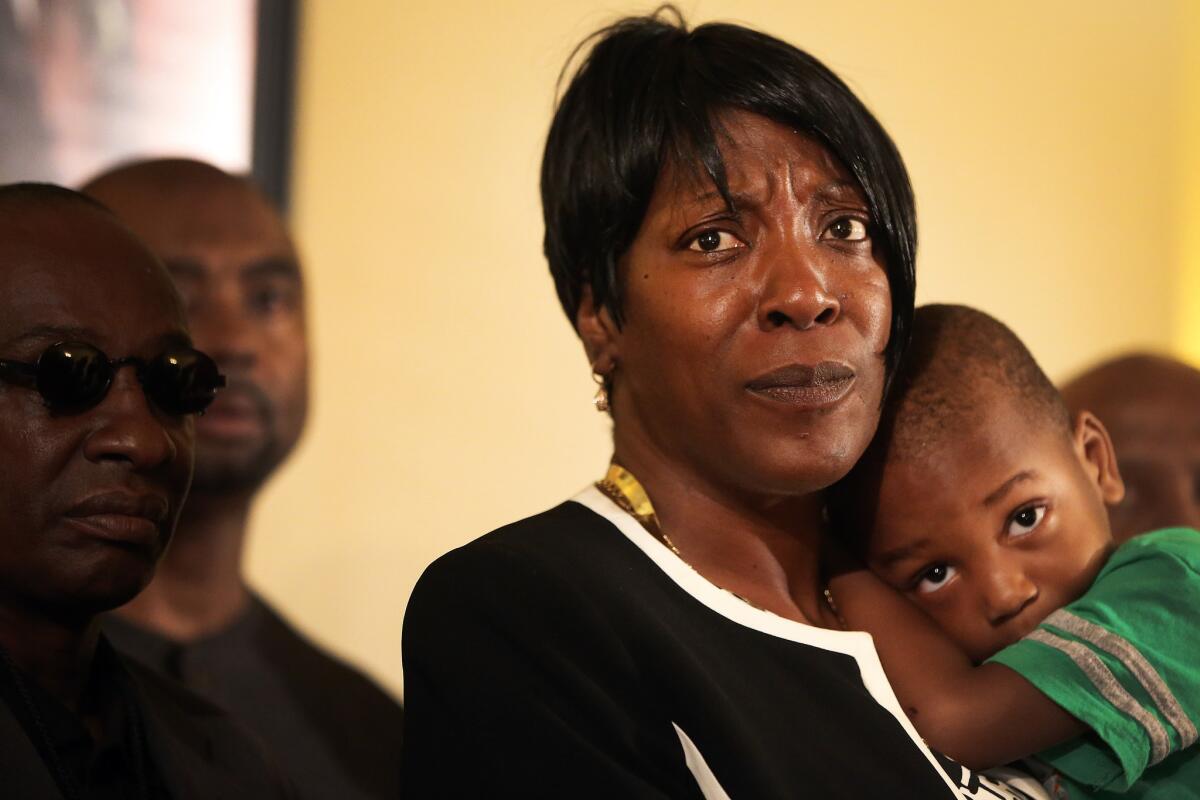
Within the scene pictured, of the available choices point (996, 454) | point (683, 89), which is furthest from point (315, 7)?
point (996, 454)

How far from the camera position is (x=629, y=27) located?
1.39m

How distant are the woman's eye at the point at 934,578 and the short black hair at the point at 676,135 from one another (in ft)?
0.68

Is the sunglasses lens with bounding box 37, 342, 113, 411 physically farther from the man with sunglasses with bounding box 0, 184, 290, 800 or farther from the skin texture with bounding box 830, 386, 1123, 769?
the skin texture with bounding box 830, 386, 1123, 769

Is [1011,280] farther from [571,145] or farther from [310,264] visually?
[571,145]

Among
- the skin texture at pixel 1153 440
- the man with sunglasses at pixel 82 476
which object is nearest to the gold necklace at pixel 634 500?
the man with sunglasses at pixel 82 476

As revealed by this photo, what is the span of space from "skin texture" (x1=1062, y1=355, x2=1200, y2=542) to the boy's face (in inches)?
20.7

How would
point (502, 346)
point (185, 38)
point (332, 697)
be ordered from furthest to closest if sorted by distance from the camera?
1. point (502, 346)
2. point (185, 38)
3. point (332, 697)

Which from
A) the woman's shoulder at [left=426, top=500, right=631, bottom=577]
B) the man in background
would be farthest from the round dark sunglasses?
the man in background

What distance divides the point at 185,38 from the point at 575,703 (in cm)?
168

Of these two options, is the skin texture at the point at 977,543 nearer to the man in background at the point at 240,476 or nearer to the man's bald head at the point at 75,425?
the man's bald head at the point at 75,425

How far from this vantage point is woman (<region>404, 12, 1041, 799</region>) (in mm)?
1072

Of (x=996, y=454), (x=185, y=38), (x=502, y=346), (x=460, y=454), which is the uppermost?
(x=185, y=38)

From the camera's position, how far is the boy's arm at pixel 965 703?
1.23 metres

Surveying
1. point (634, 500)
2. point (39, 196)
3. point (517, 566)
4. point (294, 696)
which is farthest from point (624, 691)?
point (294, 696)
